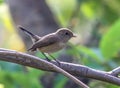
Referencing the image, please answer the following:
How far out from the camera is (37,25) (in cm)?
324

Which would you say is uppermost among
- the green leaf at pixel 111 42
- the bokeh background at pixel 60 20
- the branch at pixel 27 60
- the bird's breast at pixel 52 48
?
the bokeh background at pixel 60 20

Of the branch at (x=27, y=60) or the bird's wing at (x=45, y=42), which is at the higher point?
the bird's wing at (x=45, y=42)

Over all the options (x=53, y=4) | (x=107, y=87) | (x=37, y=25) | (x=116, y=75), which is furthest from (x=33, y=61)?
(x=53, y=4)

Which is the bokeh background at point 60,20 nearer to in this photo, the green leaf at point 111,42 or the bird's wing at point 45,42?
the green leaf at point 111,42

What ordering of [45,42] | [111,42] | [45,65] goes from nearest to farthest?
[45,65]
[45,42]
[111,42]

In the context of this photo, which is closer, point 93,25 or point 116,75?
point 116,75

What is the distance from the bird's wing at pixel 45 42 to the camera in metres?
1.40

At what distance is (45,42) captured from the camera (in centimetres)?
143

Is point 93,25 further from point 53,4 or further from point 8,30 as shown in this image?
point 8,30

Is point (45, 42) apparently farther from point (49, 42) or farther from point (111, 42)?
point (111, 42)

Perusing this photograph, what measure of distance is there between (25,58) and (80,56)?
1149mm

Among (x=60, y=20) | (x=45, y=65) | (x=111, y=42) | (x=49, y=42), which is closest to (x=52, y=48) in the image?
(x=49, y=42)

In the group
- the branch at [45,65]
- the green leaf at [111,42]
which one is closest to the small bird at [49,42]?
the branch at [45,65]

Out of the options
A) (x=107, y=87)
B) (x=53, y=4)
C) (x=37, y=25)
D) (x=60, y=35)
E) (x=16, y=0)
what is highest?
(x=53, y=4)
